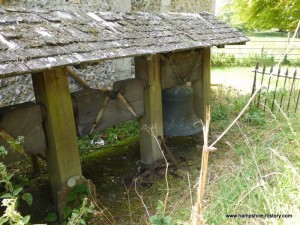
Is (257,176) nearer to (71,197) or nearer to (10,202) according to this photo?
(71,197)

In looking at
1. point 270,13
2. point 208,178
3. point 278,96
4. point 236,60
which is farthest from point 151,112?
point 236,60

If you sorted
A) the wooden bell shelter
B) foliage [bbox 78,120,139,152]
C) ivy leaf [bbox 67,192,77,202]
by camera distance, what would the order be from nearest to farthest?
the wooden bell shelter
ivy leaf [bbox 67,192,77,202]
foliage [bbox 78,120,139,152]

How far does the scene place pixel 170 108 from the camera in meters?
4.41

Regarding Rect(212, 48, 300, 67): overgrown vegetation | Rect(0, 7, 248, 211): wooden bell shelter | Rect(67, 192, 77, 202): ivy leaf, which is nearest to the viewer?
Rect(0, 7, 248, 211): wooden bell shelter

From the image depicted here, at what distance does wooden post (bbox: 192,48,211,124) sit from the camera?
4639 mm

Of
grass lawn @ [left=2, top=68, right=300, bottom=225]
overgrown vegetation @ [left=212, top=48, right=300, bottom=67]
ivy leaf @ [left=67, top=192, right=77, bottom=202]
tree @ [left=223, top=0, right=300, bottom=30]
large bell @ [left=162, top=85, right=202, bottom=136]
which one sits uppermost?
tree @ [left=223, top=0, right=300, bottom=30]

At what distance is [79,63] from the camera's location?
88.9 inches

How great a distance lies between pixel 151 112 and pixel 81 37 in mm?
1691

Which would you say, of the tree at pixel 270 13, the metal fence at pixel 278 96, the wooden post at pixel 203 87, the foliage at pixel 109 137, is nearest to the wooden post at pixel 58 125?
the foliage at pixel 109 137

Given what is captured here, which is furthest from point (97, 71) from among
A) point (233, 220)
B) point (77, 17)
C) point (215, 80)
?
point (215, 80)

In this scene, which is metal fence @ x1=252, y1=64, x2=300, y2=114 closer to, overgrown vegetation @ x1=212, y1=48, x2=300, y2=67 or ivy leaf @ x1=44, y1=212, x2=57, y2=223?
ivy leaf @ x1=44, y1=212, x2=57, y2=223

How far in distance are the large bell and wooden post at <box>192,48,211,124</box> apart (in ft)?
1.57

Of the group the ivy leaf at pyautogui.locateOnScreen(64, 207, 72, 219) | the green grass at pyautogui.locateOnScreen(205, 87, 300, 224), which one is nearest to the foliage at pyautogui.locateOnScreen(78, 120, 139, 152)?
the green grass at pyautogui.locateOnScreen(205, 87, 300, 224)

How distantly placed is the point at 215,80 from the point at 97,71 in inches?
225
